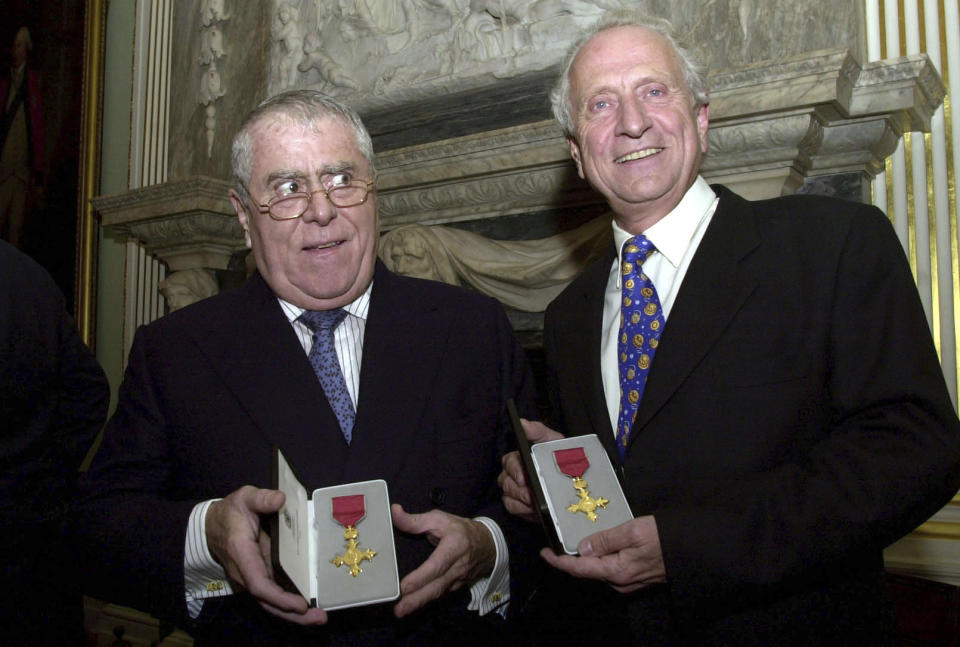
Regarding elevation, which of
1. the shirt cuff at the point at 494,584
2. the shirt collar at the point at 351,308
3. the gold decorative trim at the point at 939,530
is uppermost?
the shirt collar at the point at 351,308

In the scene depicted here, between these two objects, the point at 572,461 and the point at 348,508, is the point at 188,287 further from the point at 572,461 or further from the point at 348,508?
the point at 572,461

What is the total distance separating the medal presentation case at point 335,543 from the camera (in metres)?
1.34

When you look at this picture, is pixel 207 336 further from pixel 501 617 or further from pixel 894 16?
pixel 894 16

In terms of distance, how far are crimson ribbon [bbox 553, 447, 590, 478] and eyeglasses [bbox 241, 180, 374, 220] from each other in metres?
0.83

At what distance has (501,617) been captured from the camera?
184cm

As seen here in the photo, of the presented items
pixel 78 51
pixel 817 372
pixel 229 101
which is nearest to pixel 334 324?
pixel 817 372

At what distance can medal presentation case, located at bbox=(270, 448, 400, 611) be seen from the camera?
1343 millimetres

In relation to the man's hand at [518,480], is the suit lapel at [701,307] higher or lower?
higher

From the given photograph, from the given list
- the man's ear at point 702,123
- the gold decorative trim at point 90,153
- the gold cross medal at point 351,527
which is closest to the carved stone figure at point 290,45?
the gold decorative trim at point 90,153

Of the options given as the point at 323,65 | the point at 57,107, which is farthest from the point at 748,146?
the point at 57,107

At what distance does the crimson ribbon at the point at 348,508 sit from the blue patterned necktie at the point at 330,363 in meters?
0.33

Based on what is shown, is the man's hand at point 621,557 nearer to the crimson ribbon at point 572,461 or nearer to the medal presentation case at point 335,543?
the crimson ribbon at point 572,461

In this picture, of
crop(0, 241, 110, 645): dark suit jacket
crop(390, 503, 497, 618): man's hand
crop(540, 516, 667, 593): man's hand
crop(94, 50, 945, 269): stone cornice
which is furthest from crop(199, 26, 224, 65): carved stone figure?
crop(540, 516, 667, 593): man's hand

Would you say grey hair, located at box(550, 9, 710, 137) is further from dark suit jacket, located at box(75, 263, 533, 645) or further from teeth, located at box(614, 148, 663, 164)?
dark suit jacket, located at box(75, 263, 533, 645)
